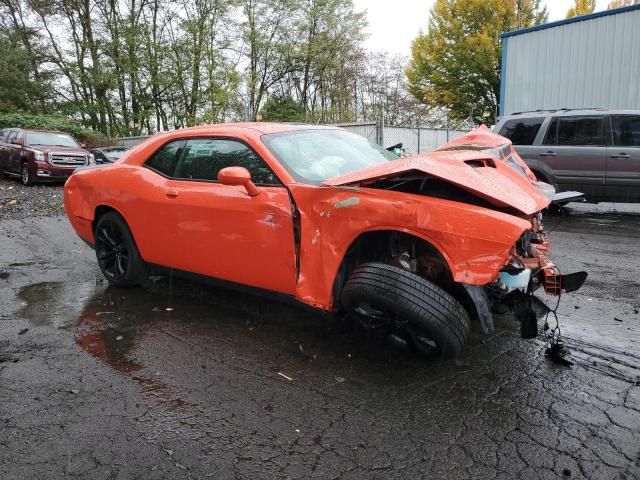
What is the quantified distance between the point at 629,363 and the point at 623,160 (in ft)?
20.7

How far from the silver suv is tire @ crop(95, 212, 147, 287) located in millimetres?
6852

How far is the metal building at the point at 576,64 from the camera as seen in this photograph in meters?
13.0

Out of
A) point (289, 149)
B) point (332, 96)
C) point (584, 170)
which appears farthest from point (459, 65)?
point (289, 149)

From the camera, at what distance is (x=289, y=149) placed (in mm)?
3816

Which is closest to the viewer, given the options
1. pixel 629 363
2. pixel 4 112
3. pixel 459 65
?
pixel 629 363

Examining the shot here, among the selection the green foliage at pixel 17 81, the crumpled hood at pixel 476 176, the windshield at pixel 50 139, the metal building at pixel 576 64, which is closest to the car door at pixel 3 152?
the windshield at pixel 50 139

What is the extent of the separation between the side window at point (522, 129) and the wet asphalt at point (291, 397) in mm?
5032

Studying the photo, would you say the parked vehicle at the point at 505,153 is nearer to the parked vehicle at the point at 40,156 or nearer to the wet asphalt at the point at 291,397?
the wet asphalt at the point at 291,397

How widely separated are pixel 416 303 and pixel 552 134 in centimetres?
728

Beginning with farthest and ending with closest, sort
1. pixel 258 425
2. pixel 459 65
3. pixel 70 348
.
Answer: pixel 459 65
pixel 70 348
pixel 258 425

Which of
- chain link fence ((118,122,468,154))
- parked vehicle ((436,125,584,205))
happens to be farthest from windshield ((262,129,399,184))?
chain link fence ((118,122,468,154))

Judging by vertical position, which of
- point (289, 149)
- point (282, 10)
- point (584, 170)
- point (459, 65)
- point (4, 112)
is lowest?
point (584, 170)

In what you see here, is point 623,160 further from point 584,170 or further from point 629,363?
point 629,363

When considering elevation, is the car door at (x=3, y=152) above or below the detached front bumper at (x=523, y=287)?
above
